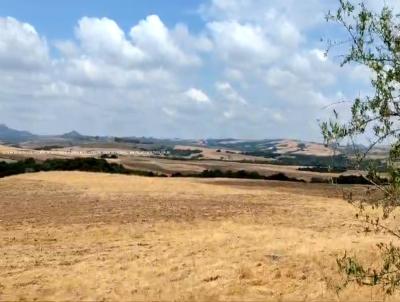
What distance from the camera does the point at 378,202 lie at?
12.6 meters

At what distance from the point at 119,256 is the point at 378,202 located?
46.5 ft

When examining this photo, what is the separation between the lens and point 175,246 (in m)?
26.6

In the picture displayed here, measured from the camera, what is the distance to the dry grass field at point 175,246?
19.8m

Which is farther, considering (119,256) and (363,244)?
(363,244)

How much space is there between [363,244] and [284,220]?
32.0ft

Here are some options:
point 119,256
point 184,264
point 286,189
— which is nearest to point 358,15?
point 184,264

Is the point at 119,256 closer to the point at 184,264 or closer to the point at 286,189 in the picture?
the point at 184,264

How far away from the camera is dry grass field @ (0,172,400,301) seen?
64.8ft

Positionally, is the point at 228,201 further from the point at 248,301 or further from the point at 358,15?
the point at 358,15

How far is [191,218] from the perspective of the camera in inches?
1400

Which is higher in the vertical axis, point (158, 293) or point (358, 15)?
point (358, 15)

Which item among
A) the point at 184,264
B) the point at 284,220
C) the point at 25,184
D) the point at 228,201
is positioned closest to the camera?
the point at 184,264

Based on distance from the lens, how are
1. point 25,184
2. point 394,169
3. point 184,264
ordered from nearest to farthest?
point 394,169 → point 184,264 → point 25,184

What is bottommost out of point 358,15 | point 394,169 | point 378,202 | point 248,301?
point 248,301
